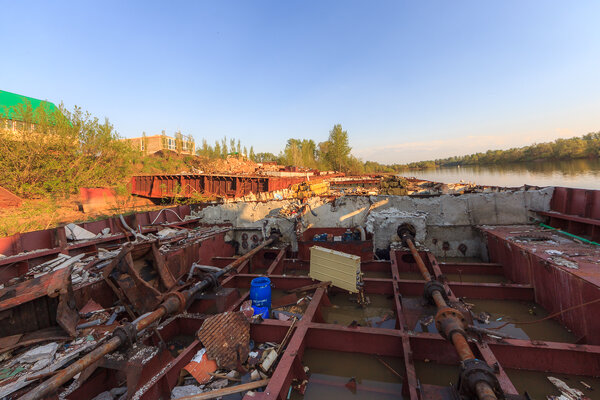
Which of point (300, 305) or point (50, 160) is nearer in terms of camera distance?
point (300, 305)

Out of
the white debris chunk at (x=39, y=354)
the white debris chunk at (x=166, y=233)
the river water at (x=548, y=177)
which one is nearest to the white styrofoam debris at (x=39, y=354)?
the white debris chunk at (x=39, y=354)

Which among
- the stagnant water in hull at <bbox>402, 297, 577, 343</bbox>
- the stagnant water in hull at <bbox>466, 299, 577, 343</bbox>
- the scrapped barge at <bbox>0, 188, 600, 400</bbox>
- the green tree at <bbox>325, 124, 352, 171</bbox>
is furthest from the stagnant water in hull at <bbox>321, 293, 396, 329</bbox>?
the green tree at <bbox>325, 124, 352, 171</bbox>

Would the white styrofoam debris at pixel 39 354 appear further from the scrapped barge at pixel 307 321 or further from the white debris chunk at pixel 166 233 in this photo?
the white debris chunk at pixel 166 233

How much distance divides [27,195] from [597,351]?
70.5ft

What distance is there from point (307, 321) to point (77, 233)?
19.8 feet

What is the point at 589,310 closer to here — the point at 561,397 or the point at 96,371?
the point at 561,397

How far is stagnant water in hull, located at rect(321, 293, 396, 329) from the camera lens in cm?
452

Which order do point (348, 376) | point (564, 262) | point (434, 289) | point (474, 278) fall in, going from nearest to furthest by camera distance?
point (348, 376) → point (434, 289) → point (564, 262) → point (474, 278)

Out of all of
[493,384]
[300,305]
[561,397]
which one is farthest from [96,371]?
[561,397]

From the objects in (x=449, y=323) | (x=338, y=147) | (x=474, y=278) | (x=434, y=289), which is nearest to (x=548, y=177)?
(x=338, y=147)

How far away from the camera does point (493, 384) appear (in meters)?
2.03

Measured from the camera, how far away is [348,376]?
3.21 m

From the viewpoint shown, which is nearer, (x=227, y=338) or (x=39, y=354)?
(x=39, y=354)

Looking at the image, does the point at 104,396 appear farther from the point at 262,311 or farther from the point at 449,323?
the point at 449,323
